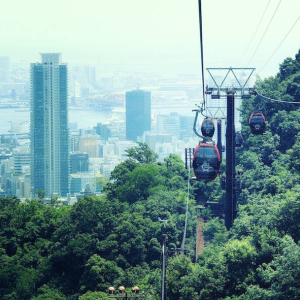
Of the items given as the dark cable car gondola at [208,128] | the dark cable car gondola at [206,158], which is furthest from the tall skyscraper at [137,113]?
the dark cable car gondola at [206,158]

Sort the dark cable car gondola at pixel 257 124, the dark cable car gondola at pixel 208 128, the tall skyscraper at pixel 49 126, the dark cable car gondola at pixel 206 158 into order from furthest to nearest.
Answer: the tall skyscraper at pixel 49 126 → the dark cable car gondola at pixel 257 124 → the dark cable car gondola at pixel 208 128 → the dark cable car gondola at pixel 206 158

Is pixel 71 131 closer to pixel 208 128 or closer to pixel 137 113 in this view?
pixel 137 113

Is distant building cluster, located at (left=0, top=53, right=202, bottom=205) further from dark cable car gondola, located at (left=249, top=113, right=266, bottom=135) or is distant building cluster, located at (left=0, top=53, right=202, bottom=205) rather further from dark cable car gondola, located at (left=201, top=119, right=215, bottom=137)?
dark cable car gondola, located at (left=201, top=119, right=215, bottom=137)

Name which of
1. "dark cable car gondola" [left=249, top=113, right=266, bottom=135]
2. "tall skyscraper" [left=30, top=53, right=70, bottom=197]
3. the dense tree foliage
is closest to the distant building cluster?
"tall skyscraper" [left=30, top=53, right=70, bottom=197]

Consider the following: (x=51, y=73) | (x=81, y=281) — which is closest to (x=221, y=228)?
(x=81, y=281)

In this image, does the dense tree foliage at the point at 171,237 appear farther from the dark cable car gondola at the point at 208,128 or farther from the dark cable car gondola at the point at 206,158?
the dark cable car gondola at the point at 208,128

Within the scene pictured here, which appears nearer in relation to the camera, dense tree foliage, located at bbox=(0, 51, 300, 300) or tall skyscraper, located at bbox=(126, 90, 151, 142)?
dense tree foliage, located at bbox=(0, 51, 300, 300)

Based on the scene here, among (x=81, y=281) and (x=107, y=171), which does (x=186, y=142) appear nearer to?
(x=107, y=171)
